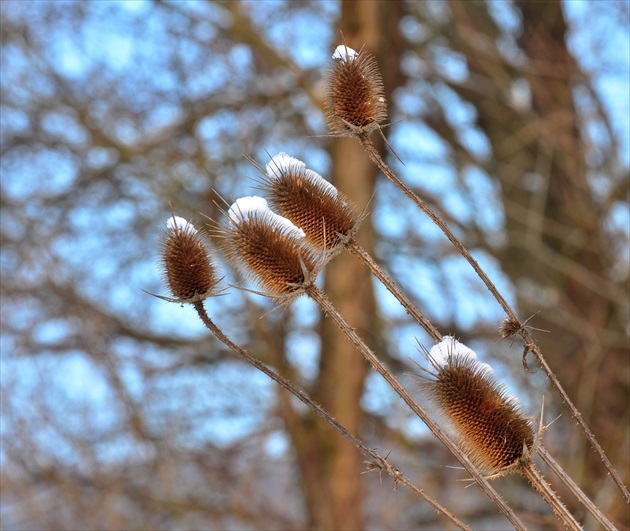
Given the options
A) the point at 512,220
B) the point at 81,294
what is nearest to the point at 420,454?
the point at 512,220

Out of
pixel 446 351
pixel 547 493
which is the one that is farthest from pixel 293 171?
pixel 547 493

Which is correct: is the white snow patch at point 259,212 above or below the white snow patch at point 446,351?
above

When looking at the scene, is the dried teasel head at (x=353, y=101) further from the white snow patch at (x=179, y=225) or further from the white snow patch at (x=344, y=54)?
the white snow patch at (x=179, y=225)

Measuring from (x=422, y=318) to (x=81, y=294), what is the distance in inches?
227

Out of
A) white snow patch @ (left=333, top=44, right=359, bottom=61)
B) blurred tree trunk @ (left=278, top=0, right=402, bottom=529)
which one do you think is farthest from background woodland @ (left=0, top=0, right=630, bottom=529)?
white snow patch @ (left=333, top=44, right=359, bottom=61)

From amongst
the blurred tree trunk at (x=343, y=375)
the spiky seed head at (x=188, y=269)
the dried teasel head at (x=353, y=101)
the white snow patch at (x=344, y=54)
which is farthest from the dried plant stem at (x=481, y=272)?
the blurred tree trunk at (x=343, y=375)

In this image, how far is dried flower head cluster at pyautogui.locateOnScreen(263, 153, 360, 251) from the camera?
1442 millimetres

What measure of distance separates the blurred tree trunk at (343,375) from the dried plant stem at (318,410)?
12.8 ft

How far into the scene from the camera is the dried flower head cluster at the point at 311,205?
4.73 feet

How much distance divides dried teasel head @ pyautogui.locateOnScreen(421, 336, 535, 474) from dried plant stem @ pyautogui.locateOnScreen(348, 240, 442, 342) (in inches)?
1.3

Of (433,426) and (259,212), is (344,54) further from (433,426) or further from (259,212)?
(433,426)

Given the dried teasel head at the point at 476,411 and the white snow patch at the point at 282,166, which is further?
the white snow patch at the point at 282,166

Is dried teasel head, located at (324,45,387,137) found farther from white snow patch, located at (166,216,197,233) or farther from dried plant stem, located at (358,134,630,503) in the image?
white snow patch, located at (166,216,197,233)

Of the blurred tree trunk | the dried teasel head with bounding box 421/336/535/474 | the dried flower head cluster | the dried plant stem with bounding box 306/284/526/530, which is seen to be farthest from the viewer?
the blurred tree trunk
